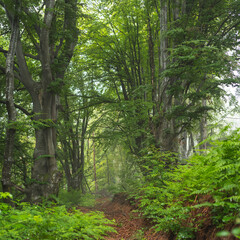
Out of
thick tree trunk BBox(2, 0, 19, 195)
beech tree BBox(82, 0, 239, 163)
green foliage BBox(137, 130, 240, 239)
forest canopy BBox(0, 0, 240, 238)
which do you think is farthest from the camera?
beech tree BBox(82, 0, 239, 163)

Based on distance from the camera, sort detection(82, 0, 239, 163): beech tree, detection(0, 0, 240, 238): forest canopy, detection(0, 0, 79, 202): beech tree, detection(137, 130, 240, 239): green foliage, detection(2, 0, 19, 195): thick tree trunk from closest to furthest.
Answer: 1. detection(137, 130, 240, 239): green foliage
2. detection(2, 0, 19, 195): thick tree trunk
3. detection(0, 0, 240, 238): forest canopy
4. detection(82, 0, 239, 163): beech tree
5. detection(0, 0, 79, 202): beech tree

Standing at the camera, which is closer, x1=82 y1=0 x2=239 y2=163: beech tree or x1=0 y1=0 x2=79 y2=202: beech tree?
x1=82 y1=0 x2=239 y2=163: beech tree

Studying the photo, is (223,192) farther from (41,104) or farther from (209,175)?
(41,104)

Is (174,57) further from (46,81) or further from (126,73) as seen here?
(126,73)

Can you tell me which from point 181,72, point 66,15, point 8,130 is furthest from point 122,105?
point 8,130

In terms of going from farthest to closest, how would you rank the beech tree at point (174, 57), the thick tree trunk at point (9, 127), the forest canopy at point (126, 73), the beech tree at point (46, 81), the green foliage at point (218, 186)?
the beech tree at point (46, 81)
the beech tree at point (174, 57)
the forest canopy at point (126, 73)
the thick tree trunk at point (9, 127)
the green foliage at point (218, 186)

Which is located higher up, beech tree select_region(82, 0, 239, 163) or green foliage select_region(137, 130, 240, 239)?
beech tree select_region(82, 0, 239, 163)

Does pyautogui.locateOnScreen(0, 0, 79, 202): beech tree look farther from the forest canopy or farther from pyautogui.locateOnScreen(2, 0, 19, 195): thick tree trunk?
pyautogui.locateOnScreen(2, 0, 19, 195): thick tree trunk

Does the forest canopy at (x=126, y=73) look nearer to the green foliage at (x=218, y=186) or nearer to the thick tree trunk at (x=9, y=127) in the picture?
the thick tree trunk at (x=9, y=127)

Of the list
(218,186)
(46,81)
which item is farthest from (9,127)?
(218,186)

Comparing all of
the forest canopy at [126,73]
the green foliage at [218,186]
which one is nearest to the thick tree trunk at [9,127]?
the forest canopy at [126,73]

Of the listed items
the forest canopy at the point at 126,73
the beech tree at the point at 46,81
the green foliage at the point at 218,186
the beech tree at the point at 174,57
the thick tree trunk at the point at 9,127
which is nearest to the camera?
the green foliage at the point at 218,186

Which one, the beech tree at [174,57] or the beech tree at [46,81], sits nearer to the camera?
the beech tree at [174,57]

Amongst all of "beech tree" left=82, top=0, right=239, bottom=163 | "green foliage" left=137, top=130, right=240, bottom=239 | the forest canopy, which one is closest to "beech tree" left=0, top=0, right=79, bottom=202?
the forest canopy
